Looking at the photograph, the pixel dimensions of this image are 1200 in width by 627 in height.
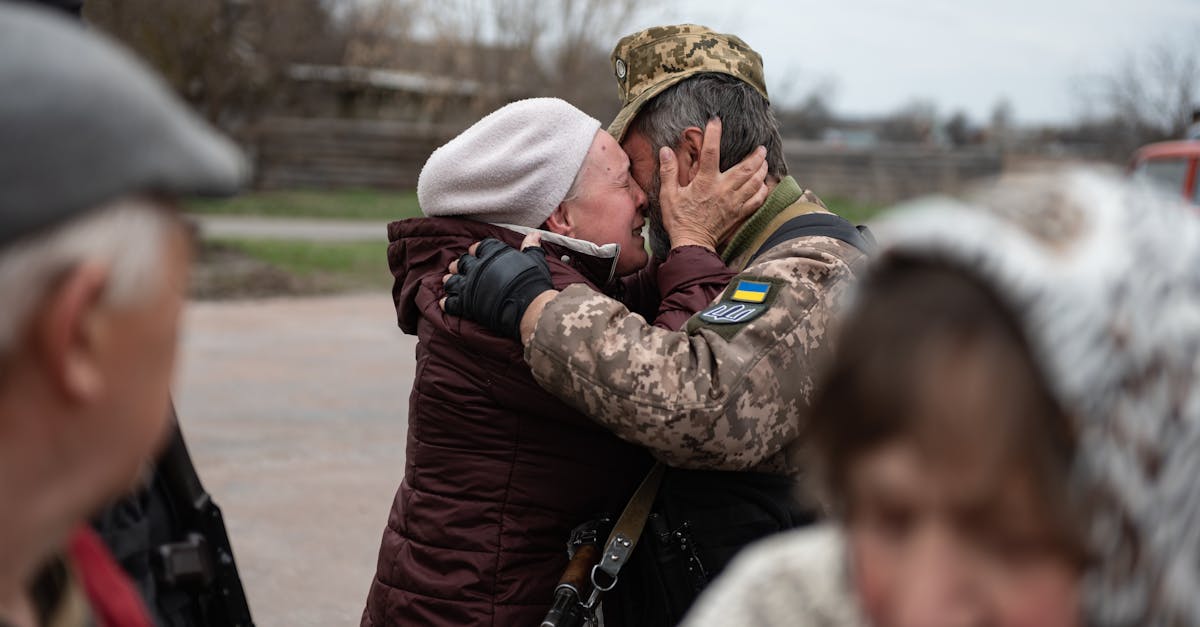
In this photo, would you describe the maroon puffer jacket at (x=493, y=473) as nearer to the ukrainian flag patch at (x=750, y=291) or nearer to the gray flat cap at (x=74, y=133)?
the ukrainian flag patch at (x=750, y=291)

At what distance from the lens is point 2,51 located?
1.03m

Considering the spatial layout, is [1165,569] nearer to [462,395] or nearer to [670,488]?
[670,488]

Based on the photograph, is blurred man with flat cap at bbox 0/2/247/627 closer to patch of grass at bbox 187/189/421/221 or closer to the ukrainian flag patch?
the ukrainian flag patch

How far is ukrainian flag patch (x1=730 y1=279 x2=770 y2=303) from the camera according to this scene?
7.37 ft

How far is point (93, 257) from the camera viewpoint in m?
1.02

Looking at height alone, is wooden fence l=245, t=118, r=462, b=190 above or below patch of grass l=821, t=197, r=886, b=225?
below

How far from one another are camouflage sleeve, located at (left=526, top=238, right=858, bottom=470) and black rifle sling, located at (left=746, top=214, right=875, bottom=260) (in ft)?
0.67

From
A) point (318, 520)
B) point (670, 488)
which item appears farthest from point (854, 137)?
point (670, 488)

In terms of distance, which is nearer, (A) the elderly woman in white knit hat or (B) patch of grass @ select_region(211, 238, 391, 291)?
(A) the elderly woman in white knit hat

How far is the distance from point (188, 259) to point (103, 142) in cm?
16

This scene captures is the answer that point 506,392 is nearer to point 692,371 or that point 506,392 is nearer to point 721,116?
point 692,371

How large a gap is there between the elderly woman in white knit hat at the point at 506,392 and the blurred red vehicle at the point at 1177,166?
11596 mm

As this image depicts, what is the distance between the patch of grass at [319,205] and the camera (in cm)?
1953

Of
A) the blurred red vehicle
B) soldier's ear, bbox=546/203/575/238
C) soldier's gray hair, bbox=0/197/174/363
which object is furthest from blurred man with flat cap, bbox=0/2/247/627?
the blurred red vehicle
